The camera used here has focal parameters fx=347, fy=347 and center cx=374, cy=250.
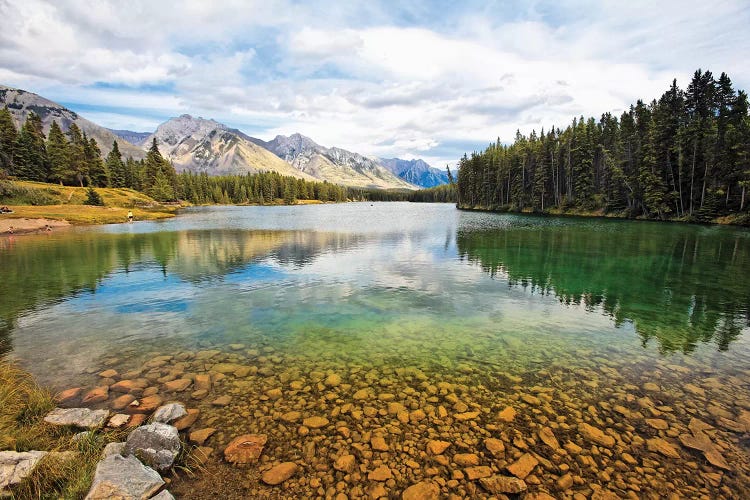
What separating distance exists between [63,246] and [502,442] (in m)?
52.8

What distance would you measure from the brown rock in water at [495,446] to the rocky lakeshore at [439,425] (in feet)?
0.14

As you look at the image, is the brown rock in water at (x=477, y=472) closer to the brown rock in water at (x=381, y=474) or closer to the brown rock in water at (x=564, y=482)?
the brown rock in water at (x=564, y=482)

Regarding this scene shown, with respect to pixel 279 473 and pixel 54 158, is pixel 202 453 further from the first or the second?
pixel 54 158

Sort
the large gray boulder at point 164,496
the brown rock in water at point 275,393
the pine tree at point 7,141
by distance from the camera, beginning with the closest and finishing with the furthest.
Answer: the large gray boulder at point 164,496, the brown rock in water at point 275,393, the pine tree at point 7,141

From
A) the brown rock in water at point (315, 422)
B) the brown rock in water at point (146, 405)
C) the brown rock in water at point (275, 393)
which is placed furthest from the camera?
the brown rock in water at point (275, 393)

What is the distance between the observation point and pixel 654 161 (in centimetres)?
7562

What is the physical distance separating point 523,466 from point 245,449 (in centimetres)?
637

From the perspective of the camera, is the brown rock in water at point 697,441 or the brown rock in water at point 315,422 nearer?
the brown rock in water at point 697,441

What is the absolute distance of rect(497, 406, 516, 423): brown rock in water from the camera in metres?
9.48

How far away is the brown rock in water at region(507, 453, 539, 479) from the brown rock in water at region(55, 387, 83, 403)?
486 inches

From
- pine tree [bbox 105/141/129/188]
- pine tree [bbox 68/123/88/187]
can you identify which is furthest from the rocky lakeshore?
pine tree [bbox 105/141/129/188]

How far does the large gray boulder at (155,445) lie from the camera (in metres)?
7.31

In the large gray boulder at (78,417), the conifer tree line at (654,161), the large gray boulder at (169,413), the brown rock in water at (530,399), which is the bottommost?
the brown rock in water at (530,399)

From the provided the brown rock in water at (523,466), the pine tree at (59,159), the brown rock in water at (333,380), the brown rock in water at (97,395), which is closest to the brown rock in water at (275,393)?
the brown rock in water at (333,380)
